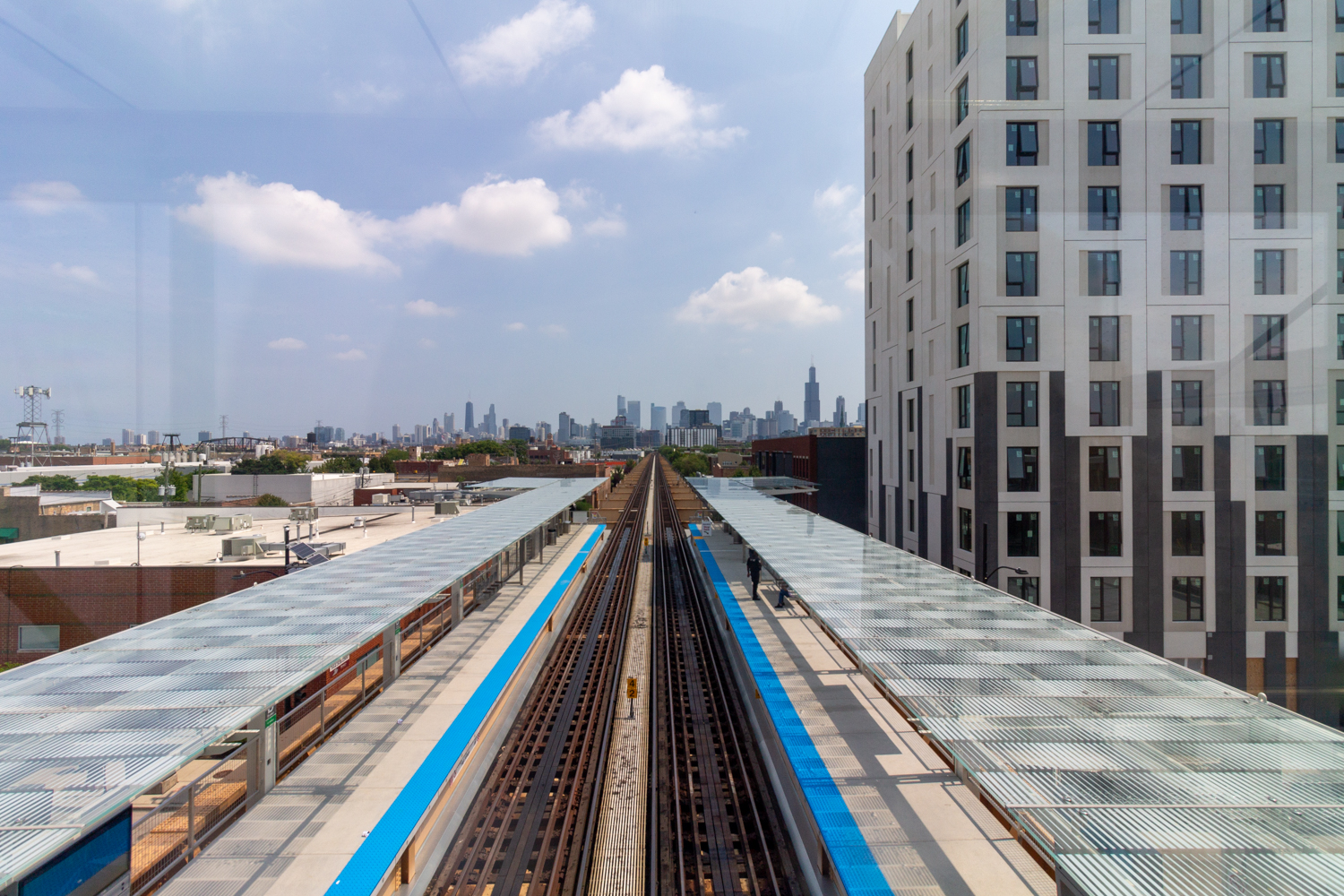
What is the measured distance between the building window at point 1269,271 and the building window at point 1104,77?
17.8 feet

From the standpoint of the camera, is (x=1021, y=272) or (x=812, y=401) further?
(x=812, y=401)

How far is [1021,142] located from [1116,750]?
15.6 meters

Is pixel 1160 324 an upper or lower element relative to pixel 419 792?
upper

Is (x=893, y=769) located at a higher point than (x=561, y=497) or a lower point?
lower

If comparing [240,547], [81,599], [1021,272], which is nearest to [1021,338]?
[1021,272]

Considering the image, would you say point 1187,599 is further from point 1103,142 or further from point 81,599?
point 81,599

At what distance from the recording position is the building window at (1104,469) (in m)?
13.2

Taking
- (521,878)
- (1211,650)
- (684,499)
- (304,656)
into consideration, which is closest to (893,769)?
(521,878)

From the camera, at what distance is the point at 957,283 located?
1506 centimetres

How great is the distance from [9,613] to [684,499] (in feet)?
131

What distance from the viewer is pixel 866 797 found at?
6.07m

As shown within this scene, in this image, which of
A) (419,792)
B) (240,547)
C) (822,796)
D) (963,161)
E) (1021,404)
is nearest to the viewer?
(822,796)

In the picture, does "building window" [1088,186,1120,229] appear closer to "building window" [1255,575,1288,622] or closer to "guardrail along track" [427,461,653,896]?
"building window" [1255,575,1288,622]

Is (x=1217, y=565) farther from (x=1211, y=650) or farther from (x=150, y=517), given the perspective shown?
(x=150, y=517)
